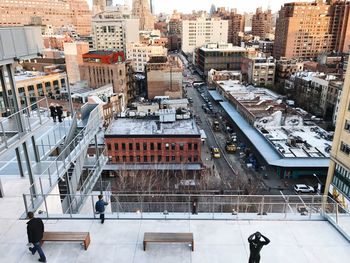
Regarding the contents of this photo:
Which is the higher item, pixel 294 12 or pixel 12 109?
pixel 294 12

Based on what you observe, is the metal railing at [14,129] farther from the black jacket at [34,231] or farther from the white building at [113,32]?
the white building at [113,32]

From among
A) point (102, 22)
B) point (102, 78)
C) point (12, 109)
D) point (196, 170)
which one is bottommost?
point (196, 170)

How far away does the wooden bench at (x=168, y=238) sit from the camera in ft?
25.9

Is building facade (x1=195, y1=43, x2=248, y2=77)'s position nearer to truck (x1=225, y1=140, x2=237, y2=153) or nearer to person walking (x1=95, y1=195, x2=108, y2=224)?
truck (x1=225, y1=140, x2=237, y2=153)

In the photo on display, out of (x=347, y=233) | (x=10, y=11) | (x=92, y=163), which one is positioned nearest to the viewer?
(x=347, y=233)

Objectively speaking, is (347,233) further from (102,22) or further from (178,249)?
(102,22)

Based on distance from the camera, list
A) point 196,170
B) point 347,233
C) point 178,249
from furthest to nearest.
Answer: point 196,170 → point 347,233 → point 178,249

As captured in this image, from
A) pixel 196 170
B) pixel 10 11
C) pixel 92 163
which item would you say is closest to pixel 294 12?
pixel 196 170

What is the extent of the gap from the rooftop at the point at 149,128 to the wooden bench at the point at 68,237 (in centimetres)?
2563

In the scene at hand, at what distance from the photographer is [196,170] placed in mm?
34219

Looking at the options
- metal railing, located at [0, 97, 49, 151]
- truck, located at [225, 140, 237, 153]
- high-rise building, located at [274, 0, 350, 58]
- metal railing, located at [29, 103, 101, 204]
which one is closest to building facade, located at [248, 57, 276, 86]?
high-rise building, located at [274, 0, 350, 58]

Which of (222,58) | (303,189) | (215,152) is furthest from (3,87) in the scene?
(222,58)

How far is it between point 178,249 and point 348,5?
405 ft

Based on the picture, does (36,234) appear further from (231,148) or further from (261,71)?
(261,71)
